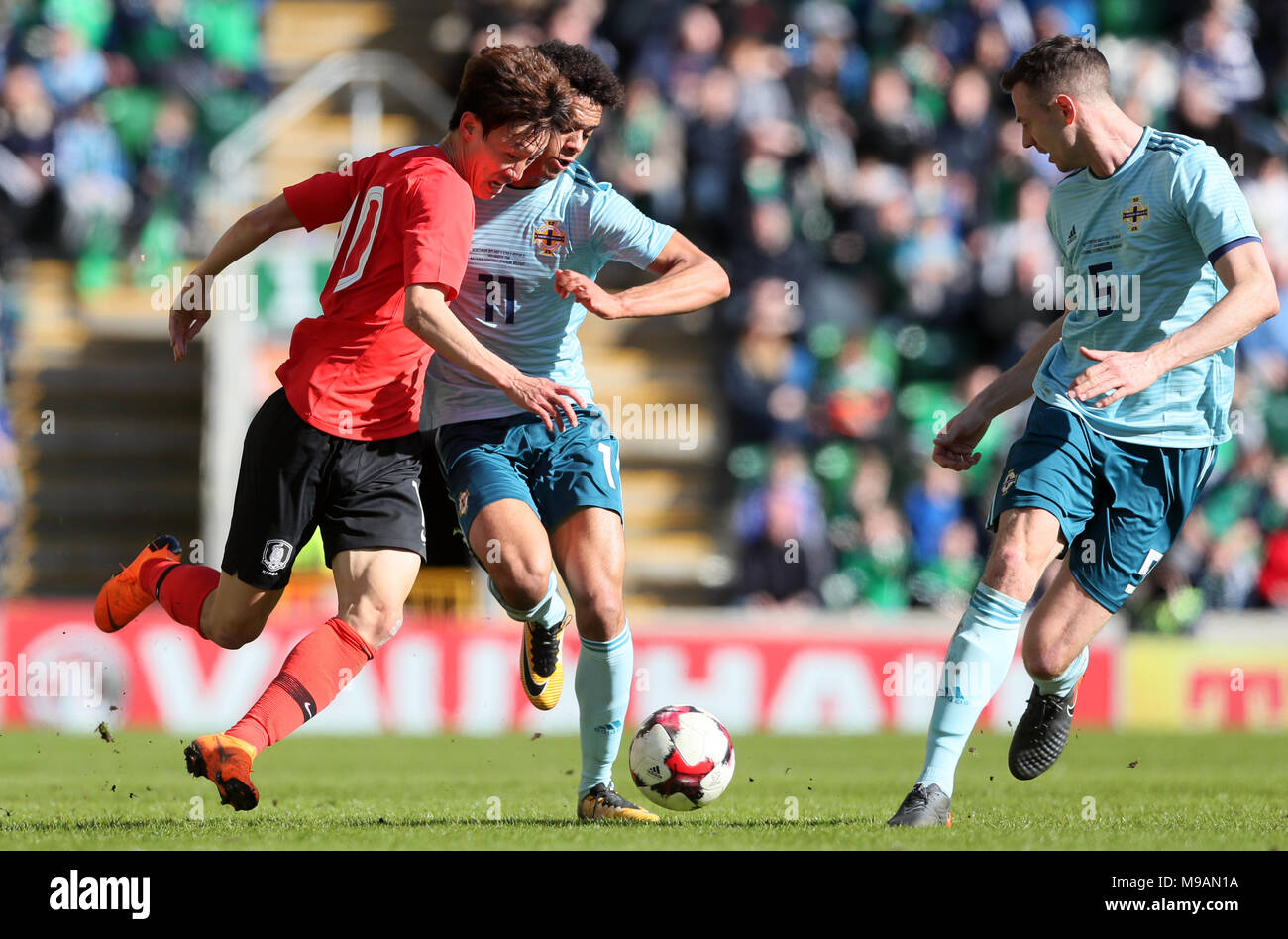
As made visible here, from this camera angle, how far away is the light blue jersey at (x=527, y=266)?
6434 mm

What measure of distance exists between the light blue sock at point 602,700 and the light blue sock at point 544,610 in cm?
24

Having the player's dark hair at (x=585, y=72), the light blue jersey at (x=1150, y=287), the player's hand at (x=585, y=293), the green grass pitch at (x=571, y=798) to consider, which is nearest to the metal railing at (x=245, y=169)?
the green grass pitch at (x=571, y=798)

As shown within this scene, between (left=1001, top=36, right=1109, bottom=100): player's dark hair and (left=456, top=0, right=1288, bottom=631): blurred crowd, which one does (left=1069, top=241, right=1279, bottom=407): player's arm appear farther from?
(left=456, top=0, right=1288, bottom=631): blurred crowd

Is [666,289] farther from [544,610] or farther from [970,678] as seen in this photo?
[970,678]

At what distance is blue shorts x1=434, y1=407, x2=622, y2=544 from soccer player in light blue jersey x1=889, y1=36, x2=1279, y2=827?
1.44m

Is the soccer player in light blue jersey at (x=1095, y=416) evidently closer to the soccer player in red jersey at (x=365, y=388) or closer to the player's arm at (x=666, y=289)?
the player's arm at (x=666, y=289)

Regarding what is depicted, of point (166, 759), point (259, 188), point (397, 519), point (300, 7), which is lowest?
point (166, 759)

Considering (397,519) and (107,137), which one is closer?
(397,519)

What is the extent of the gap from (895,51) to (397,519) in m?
11.5

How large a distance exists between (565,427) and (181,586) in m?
1.62

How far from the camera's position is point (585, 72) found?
6.23 m

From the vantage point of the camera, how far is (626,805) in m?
6.24

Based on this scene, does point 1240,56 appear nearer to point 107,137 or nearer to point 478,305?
point 107,137
